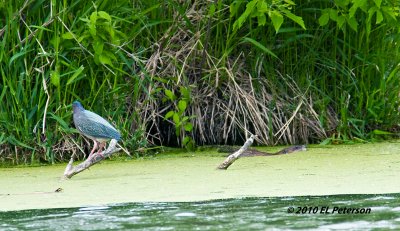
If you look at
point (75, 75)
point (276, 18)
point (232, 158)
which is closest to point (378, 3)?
point (276, 18)

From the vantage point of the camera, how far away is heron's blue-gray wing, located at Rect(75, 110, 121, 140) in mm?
5691

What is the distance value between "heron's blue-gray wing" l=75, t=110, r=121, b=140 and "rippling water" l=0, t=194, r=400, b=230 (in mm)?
1266

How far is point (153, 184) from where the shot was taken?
16.7ft

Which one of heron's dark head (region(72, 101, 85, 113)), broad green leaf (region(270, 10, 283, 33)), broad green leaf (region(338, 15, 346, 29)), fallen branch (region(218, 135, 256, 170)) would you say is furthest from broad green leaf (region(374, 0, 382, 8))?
heron's dark head (region(72, 101, 85, 113))

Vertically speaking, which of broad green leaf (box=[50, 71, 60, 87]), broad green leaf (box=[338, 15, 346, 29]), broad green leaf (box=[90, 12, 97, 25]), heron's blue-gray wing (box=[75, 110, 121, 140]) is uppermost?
broad green leaf (box=[90, 12, 97, 25])

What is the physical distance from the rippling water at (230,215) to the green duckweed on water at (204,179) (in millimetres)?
149

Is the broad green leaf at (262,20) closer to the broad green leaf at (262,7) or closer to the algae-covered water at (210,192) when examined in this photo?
the broad green leaf at (262,7)

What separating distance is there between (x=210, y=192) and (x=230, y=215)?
65cm

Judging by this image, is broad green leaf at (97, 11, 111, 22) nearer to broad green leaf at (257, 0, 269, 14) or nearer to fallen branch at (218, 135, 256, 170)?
broad green leaf at (257, 0, 269, 14)

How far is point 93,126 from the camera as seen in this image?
5699 mm

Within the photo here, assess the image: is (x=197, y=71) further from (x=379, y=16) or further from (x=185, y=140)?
(x=379, y=16)

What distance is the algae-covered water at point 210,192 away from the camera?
4.01m

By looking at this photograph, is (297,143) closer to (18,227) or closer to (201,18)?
(201,18)

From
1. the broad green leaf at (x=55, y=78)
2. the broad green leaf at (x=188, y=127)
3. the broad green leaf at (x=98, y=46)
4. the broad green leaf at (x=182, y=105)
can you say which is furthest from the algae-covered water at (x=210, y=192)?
the broad green leaf at (x=98, y=46)
